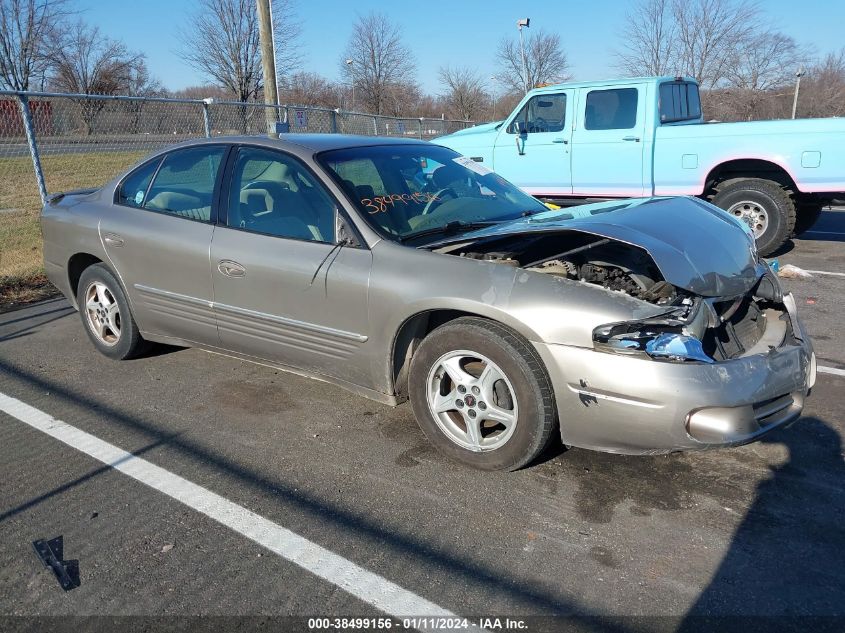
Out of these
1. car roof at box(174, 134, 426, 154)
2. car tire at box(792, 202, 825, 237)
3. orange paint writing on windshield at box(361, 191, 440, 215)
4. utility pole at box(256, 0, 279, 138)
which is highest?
utility pole at box(256, 0, 279, 138)

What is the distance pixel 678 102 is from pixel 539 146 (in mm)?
1840

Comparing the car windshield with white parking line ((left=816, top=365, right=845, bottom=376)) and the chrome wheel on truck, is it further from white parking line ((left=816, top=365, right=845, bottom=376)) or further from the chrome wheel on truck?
the chrome wheel on truck

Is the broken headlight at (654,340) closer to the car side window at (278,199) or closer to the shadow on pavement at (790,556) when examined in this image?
the shadow on pavement at (790,556)

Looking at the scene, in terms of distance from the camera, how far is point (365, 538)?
8.87ft

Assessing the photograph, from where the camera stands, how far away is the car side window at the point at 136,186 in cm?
452

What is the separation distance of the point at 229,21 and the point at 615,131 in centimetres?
2022

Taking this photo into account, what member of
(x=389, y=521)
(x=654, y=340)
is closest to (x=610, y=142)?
(x=654, y=340)

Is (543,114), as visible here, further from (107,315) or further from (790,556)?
(790,556)

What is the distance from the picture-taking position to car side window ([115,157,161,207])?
452cm

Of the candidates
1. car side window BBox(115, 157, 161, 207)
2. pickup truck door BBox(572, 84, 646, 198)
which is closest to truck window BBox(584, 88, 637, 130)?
pickup truck door BBox(572, 84, 646, 198)

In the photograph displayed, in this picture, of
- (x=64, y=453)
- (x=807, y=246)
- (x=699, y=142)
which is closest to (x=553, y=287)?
(x=64, y=453)

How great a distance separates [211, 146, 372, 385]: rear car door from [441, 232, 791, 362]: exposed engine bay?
2.10ft

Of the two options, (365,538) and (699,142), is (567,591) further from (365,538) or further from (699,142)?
(699,142)

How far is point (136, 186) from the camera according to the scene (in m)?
4.59
